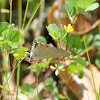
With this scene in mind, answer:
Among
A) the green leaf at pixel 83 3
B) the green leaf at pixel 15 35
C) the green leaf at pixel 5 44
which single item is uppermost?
the green leaf at pixel 83 3

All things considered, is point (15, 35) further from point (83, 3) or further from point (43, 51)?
point (83, 3)

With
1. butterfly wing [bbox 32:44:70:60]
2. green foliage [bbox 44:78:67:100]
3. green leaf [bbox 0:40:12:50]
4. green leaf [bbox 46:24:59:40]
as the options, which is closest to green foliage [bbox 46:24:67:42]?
green leaf [bbox 46:24:59:40]

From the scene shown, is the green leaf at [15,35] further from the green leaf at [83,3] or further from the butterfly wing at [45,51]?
the green leaf at [83,3]

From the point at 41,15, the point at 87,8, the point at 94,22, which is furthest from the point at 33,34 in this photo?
the point at 87,8

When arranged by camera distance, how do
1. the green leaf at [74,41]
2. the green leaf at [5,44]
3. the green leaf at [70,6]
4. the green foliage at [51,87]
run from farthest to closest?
the green foliage at [51,87] → the green leaf at [74,41] → the green leaf at [70,6] → the green leaf at [5,44]

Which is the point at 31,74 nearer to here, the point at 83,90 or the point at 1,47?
the point at 83,90

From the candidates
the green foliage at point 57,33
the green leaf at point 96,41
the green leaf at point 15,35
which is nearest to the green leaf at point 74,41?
the green foliage at point 57,33

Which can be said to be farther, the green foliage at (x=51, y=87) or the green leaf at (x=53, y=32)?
the green foliage at (x=51, y=87)

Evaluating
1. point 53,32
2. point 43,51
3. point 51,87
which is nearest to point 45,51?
point 43,51

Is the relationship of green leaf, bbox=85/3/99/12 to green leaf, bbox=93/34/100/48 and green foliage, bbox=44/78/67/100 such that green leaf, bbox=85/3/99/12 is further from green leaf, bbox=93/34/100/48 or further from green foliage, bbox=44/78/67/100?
green foliage, bbox=44/78/67/100
